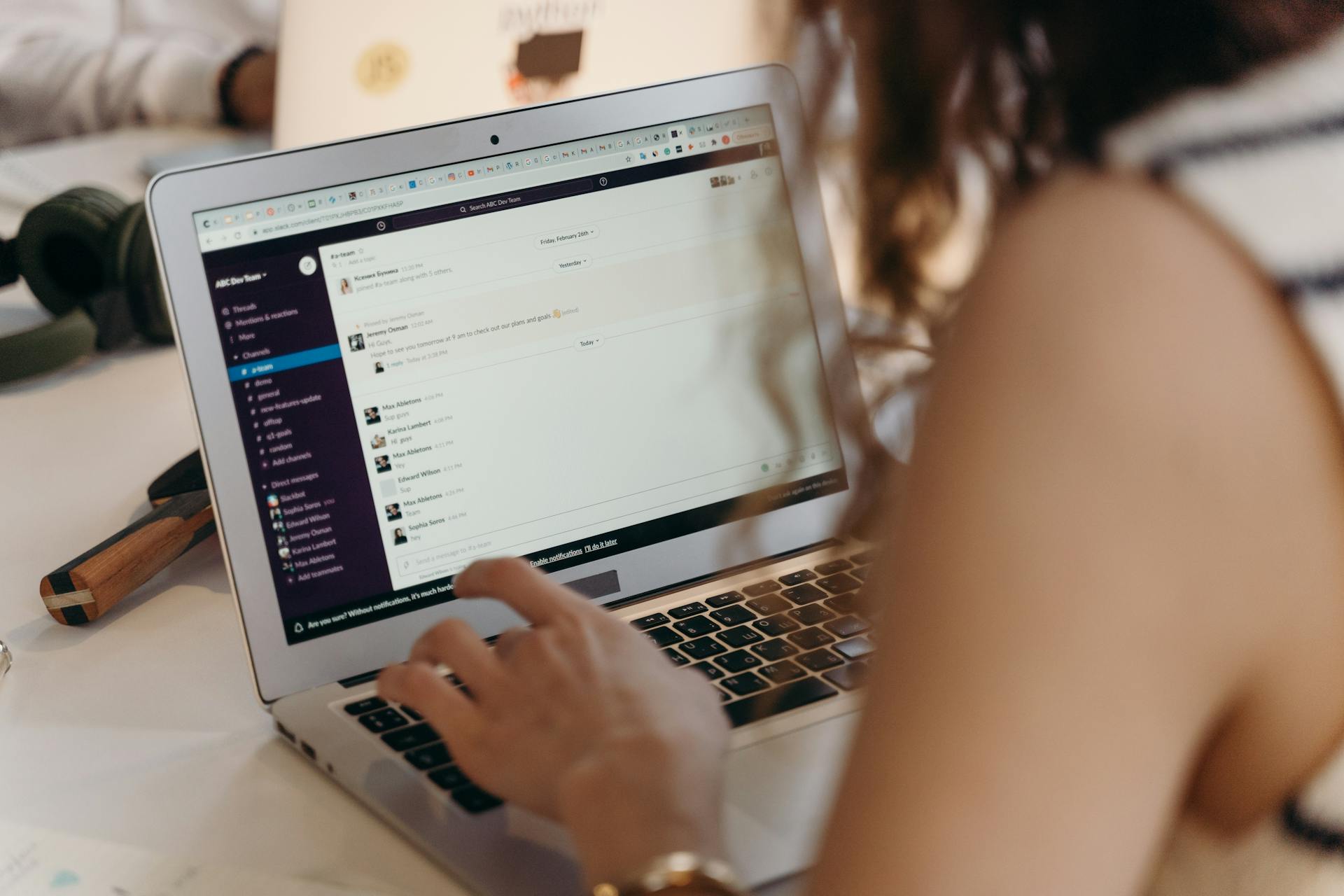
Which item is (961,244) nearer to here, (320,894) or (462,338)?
(462,338)

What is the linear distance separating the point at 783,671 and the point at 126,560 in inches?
16.9

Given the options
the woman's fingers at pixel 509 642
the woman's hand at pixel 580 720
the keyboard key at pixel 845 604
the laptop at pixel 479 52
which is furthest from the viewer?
the laptop at pixel 479 52

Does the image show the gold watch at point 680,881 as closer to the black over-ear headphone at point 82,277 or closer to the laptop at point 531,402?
the laptop at point 531,402

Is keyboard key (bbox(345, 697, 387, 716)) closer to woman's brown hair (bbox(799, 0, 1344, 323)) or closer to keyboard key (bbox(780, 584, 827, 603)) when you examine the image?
keyboard key (bbox(780, 584, 827, 603))

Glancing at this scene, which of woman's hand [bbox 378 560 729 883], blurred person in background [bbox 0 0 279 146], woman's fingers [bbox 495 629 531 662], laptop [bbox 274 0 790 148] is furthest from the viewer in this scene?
blurred person in background [bbox 0 0 279 146]

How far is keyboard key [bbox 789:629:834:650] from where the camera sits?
0.63 metres

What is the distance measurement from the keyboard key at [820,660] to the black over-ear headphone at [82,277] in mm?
677

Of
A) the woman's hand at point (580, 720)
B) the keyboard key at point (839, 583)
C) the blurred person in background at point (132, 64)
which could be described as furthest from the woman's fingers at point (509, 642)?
the blurred person in background at point (132, 64)

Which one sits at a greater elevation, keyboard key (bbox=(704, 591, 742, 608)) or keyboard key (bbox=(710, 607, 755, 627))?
keyboard key (bbox=(704, 591, 742, 608))

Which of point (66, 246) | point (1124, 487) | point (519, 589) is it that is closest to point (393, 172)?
point (519, 589)

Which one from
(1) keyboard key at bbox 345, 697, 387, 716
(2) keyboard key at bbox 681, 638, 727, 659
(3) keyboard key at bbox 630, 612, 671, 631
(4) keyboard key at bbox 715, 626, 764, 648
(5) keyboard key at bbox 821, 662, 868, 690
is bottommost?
(5) keyboard key at bbox 821, 662, 868, 690

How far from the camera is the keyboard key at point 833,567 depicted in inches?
27.4

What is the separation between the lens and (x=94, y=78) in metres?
1.88

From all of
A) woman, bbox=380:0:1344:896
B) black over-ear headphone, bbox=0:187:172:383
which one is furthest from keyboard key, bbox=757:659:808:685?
black over-ear headphone, bbox=0:187:172:383
